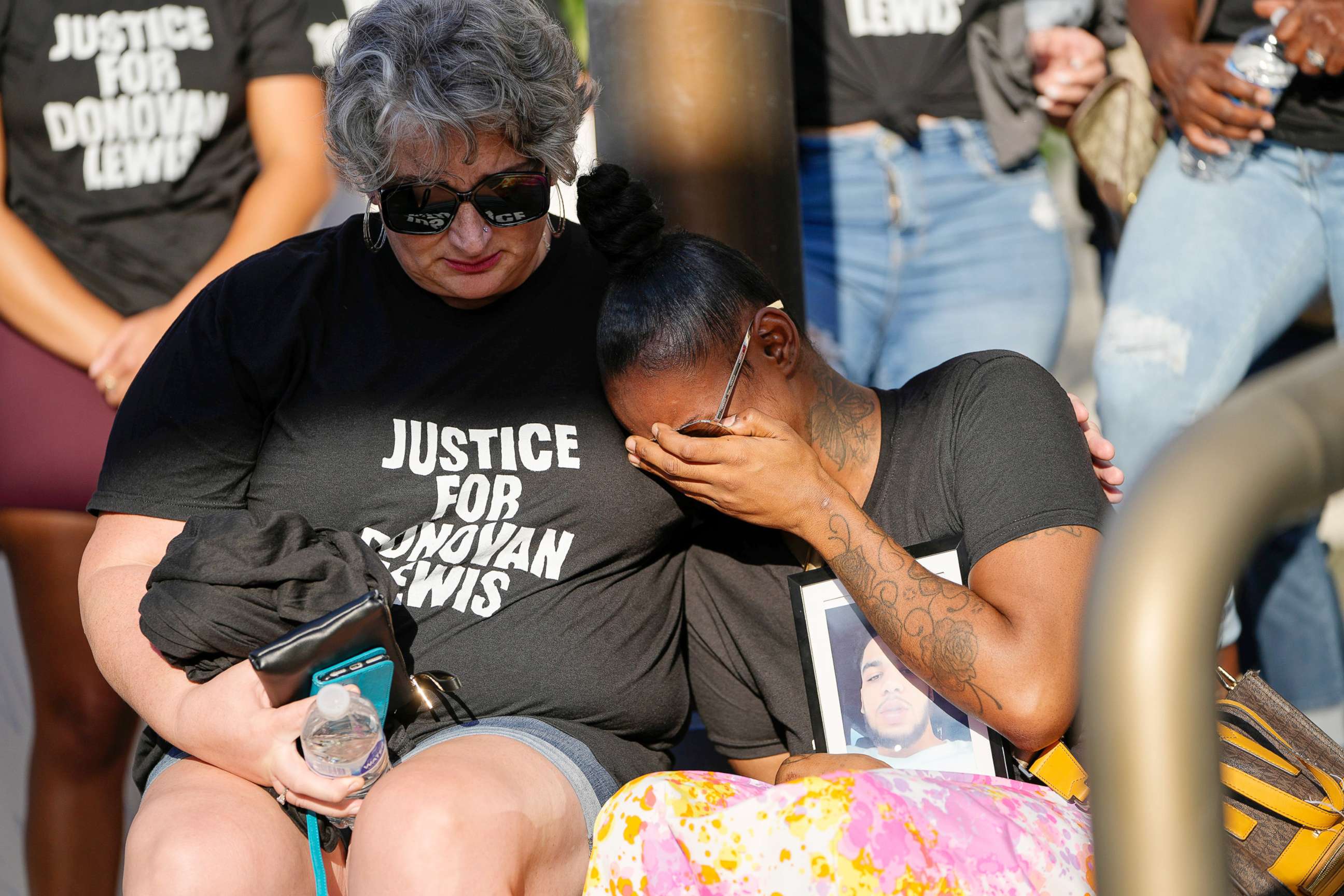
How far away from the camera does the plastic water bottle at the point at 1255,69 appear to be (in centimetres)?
288

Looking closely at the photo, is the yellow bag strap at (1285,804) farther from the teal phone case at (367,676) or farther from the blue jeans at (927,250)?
the blue jeans at (927,250)

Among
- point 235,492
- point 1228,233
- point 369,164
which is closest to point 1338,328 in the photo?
point 1228,233

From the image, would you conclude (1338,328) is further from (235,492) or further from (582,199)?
(235,492)

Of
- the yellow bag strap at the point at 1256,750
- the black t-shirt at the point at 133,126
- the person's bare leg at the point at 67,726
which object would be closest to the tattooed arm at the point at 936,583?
the yellow bag strap at the point at 1256,750

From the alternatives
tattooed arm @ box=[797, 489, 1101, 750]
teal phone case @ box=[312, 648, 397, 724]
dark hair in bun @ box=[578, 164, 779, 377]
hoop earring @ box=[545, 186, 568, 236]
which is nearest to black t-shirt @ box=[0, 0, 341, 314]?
hoop earring @ box=[545, 186, 568, 236]

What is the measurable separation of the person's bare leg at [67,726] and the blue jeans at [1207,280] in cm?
266

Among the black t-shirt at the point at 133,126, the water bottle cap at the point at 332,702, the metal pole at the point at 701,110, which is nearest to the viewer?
the water bottle cap at the point at 332,702

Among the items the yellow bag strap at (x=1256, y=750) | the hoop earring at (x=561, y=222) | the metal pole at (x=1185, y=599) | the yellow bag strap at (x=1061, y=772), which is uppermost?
the metal pole at (x=1185, y=599)

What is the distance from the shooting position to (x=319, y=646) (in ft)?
5.68

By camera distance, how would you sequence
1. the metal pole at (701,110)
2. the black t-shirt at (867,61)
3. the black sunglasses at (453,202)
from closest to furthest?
1. the black sunglasses at (453,202)
2. the metal pole at (701,110)
3. the black t-shirt at (867,61)

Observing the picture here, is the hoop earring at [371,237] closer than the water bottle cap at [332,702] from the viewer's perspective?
No

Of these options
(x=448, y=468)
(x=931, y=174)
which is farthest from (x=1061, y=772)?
(x=931, y=174)

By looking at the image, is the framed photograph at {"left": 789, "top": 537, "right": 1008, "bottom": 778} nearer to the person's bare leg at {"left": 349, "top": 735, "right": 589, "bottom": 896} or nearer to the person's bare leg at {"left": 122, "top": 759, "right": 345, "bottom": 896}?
the person's bare leg at {"left": 349, "top": 735, "right": 589, "bottom": 896}

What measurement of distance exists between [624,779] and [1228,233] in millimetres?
1997
